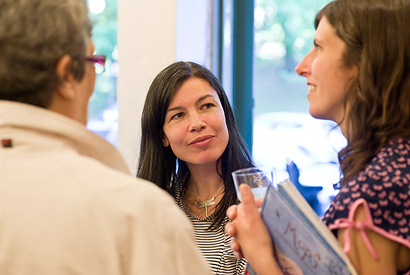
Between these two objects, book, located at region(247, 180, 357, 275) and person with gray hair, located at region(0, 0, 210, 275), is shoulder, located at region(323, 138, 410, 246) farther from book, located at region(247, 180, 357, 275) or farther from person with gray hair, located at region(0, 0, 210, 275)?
person with gray hair, located at region(0, 0, 210, 275)

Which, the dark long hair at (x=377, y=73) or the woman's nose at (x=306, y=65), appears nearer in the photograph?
the dark long hair at (x=377, y=73)

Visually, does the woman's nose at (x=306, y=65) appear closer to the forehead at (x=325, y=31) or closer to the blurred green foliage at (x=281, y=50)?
the forehead at (x=325, y=31)

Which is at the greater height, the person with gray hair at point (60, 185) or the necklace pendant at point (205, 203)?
the person with gray hair at point (60, 185)

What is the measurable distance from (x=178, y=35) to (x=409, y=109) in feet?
4.73

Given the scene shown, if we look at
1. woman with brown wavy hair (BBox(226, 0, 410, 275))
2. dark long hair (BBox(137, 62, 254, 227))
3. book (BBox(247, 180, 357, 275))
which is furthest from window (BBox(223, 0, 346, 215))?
book (BBox(247, 180, 357, 275))

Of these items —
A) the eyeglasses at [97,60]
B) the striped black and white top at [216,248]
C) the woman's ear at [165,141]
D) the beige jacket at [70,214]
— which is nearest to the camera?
the beige jacket at [70,214]

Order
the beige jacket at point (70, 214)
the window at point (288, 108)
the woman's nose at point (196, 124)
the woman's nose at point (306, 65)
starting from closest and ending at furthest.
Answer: the beige jacket at point (70, 214), the woman's nose at point (306, 65), the woman's nose at point (196, 124), the window at point (288, 108)

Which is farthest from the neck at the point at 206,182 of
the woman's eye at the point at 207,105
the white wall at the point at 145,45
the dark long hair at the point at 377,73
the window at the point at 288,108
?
the window at the point at 288,108

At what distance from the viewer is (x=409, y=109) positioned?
3.41 ft

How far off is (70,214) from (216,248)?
1043 mm

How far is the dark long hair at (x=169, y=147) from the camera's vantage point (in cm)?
180

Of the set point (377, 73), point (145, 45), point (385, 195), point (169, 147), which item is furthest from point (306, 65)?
point (145, 45)

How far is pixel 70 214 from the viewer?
67 cm

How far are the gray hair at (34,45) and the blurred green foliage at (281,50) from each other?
2068mm
